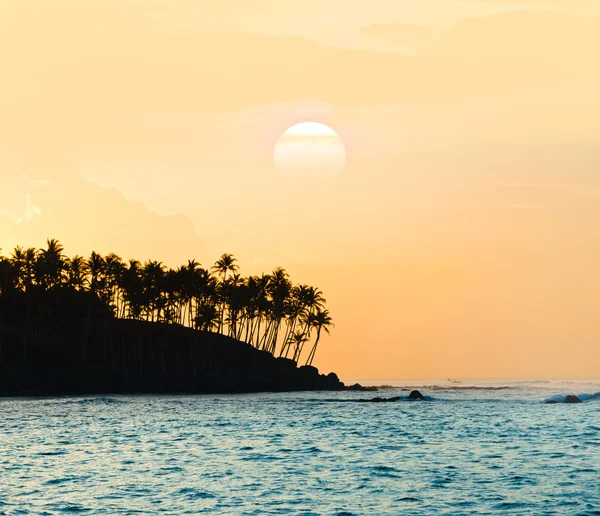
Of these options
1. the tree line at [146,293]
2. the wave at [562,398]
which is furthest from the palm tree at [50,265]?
the wave at [562,398]

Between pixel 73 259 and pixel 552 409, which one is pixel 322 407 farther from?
pixel 73 259

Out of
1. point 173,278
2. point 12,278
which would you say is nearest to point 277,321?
point 173,278

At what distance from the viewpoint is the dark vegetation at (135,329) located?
15238 centimetres

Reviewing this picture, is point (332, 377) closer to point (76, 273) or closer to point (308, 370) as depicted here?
point (308, 370)

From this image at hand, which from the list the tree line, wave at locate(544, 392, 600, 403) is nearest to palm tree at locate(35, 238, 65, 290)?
the tree line

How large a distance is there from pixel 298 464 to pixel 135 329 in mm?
122578

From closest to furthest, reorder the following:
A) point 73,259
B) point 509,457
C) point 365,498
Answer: point 365,498, point 509,457, point 73,259

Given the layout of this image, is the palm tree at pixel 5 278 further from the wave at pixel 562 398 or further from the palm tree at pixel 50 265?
the wave at pixel 562 398

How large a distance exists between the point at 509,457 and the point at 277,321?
139815 mm

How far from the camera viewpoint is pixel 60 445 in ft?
204

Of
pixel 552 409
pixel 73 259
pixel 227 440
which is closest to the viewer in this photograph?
pixel 227 440

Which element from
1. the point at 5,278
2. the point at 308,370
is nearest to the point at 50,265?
the point at 5,278

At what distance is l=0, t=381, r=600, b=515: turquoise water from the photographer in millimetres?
37625

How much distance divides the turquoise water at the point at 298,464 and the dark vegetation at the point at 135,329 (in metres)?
62.7
